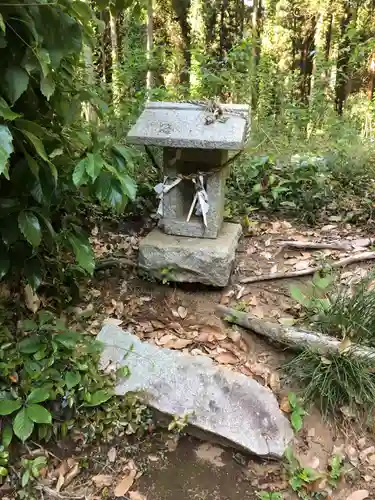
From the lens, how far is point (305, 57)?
1245 centimetres

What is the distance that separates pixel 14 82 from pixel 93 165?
1.38ft

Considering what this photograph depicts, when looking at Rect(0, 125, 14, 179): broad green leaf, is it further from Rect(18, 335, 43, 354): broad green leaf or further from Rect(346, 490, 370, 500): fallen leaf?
Rect(346, 490, 370, 500): fallen leaf

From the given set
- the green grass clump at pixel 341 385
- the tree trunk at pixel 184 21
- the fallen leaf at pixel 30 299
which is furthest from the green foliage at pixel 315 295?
the tree trunk at pixel 184 21

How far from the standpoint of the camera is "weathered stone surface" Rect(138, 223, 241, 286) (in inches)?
116

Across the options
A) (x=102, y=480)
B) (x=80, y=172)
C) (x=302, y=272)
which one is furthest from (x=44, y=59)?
(x=302, y=272)

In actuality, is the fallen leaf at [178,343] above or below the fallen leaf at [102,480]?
above

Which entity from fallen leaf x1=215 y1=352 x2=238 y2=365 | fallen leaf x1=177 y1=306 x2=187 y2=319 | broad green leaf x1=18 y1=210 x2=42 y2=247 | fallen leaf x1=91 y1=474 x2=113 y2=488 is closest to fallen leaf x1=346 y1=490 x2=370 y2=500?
fallen leaf x1=215 y1=352 x2=238 y2=365

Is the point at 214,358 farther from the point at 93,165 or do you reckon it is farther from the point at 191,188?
the point at 93,165

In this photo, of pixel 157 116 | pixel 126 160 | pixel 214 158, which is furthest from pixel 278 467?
pixel 157 116

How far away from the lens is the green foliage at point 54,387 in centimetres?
201

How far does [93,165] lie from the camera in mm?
1866

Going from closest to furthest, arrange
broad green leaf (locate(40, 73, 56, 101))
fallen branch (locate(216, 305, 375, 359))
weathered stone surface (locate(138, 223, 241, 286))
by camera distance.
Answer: broad green leaf (locate(40, 73, 56, 101))
fallen branch (locate(216, 305, 375, 359))
weathered stone surface (locate(138, 223, 241, 286))

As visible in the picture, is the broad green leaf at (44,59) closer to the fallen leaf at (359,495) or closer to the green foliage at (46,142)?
the green foliage at (46,142)

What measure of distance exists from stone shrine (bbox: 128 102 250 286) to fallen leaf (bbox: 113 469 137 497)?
1.23 m
